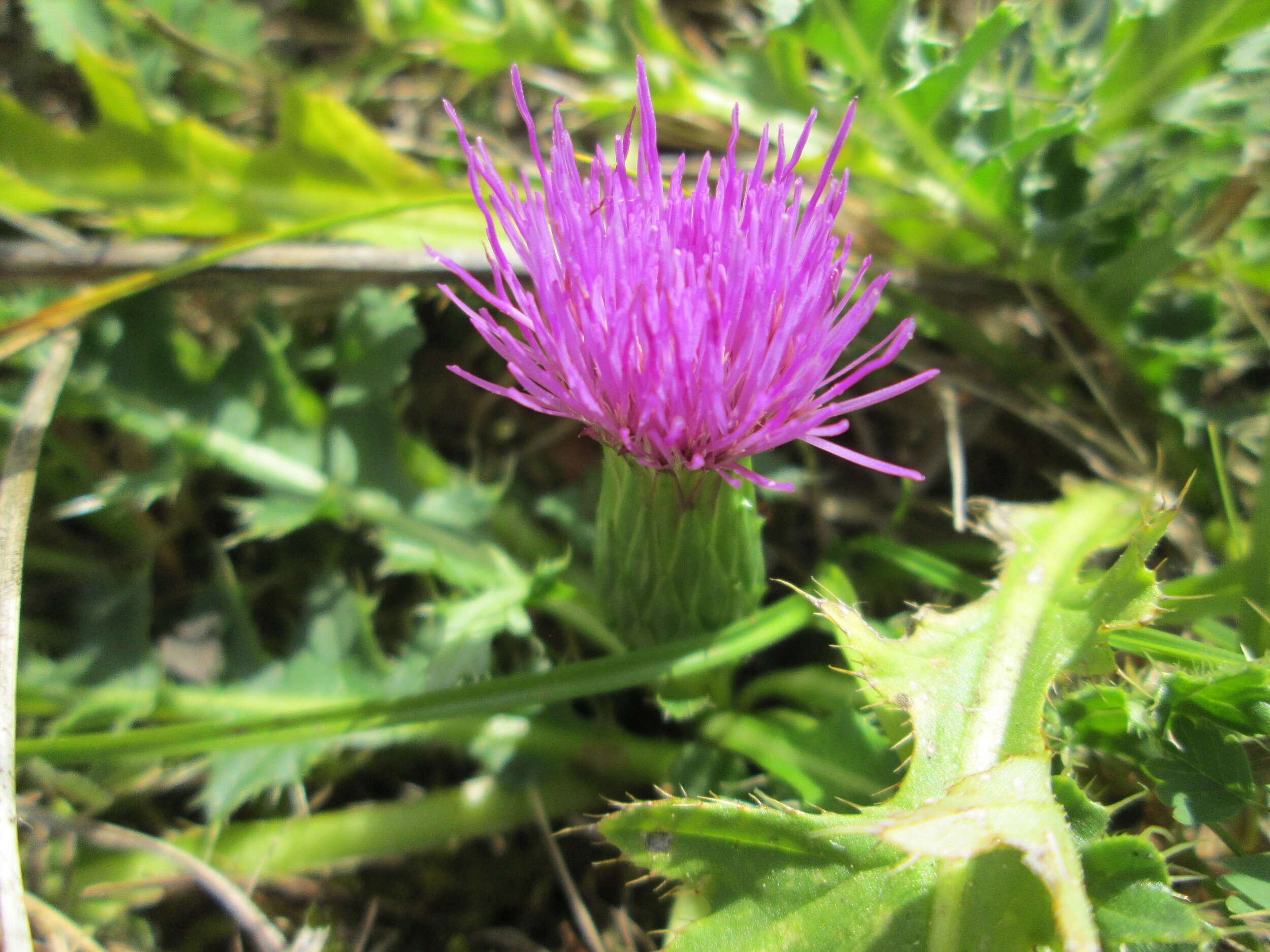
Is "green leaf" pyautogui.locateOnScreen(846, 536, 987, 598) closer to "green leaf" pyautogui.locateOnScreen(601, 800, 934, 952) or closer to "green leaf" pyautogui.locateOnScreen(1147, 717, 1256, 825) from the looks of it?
"green leaf" pyautogui.locateOnScreen(1147, 717, 1256, 825)

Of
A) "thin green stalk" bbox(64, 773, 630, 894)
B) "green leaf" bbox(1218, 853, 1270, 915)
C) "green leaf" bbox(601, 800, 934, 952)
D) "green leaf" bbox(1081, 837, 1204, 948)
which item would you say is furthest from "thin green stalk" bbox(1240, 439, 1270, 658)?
"thin green stalk" bbox(64, 773, 630, 894)

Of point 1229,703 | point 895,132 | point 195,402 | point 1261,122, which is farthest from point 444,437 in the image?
point 1261,122

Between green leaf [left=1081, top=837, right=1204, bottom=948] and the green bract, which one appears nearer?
green leaf [left=1081, top=837, right=1204, bottom=948]

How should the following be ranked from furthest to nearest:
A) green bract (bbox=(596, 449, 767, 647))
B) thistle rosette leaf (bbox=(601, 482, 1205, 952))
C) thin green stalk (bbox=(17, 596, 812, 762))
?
thin green stalk (bbox=(17, 596, 812, 762)) → green bract (bbox=(596, 449, 767, 647)) → thistle rosette leaf (bbox=(601, 482, 1205, 952))

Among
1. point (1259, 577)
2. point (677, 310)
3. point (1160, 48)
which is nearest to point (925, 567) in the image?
point (1259, 577)

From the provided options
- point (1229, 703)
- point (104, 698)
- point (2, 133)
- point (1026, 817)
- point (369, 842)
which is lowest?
point (369, 842)

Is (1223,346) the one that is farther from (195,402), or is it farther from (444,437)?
(195,402)
